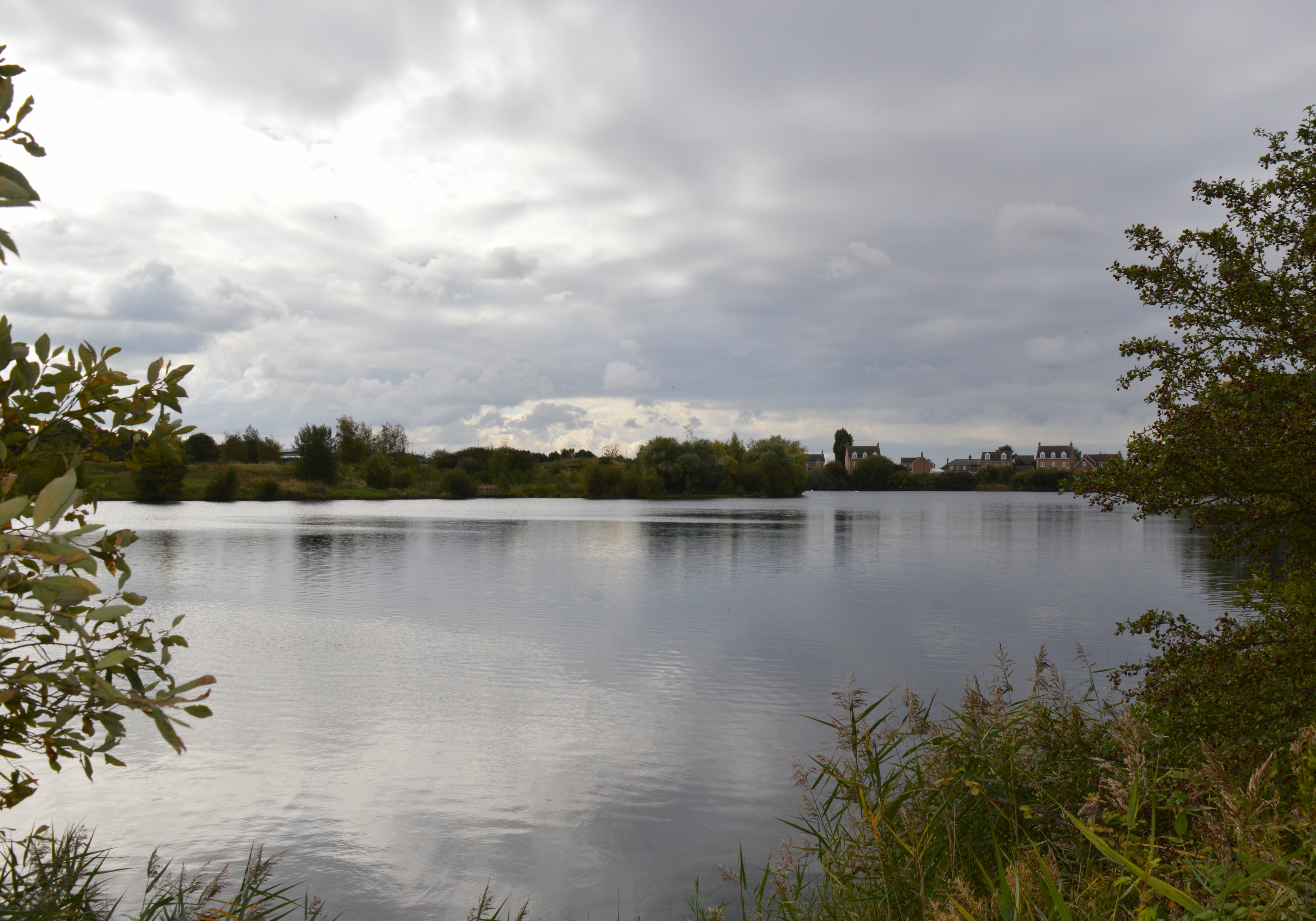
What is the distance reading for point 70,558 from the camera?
5.23ft

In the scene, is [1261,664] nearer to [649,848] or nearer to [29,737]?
[649,848]

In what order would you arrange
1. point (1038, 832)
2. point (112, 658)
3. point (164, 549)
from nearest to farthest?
point (112, 658) < point (1038, 832) < point (164, 549)

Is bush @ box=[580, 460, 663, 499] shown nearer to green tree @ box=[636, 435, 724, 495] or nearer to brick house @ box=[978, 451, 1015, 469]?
green tree @ box=[636, 435, 724, 495]

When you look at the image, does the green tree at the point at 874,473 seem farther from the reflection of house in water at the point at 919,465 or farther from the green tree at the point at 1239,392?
the green tree at the point at 1239,392

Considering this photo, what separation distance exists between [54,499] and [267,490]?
77736mm

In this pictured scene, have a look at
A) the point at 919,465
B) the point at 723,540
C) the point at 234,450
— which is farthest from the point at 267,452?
the point at 919,465

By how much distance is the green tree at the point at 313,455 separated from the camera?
251 ft

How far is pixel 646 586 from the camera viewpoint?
20.6m

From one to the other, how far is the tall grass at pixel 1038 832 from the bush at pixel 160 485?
204 feet

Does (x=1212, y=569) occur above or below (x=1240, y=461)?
below

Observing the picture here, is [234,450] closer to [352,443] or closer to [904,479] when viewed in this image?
[352,443]

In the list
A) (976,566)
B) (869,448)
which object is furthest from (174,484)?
(869,448)

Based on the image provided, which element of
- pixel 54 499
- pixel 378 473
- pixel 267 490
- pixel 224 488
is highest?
pixel 378 473

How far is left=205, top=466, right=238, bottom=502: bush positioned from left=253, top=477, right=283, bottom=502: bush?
2.38 meters
